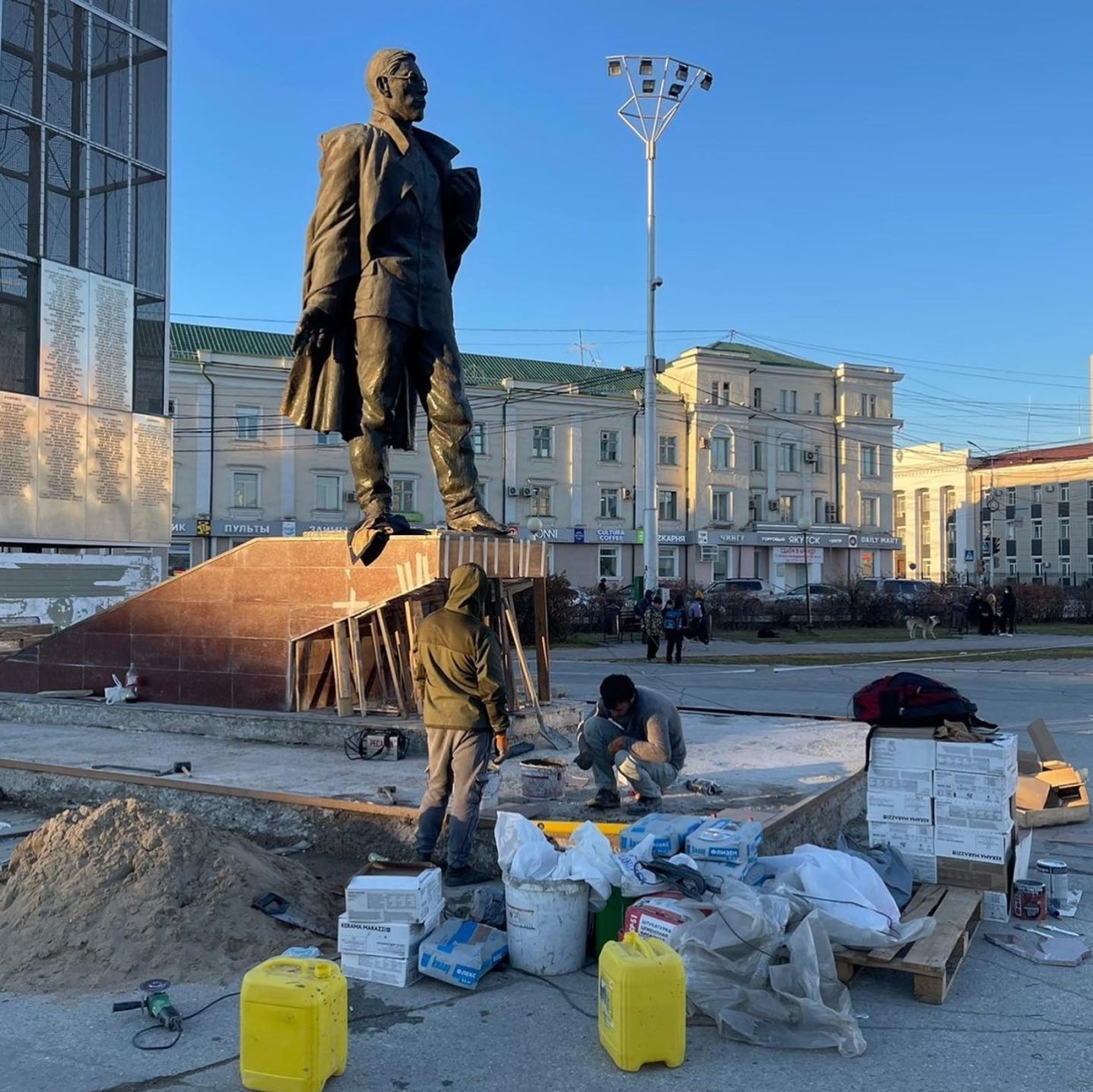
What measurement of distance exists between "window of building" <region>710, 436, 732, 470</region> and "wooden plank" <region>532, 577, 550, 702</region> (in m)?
46.7

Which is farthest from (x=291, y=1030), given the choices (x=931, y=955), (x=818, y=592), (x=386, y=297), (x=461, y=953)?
(x=818, y=592)

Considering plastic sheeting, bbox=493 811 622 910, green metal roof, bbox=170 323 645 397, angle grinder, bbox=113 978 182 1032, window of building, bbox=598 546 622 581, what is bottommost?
angle grinder, bbox=113 978 182 1032

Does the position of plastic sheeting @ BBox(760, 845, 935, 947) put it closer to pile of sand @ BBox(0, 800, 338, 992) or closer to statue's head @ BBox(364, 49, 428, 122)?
pile of sand @ BBox(0, 800, 338, 992)

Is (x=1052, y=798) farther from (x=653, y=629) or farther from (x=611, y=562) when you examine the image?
(x=611, y=562)

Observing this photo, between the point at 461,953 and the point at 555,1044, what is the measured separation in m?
0.69

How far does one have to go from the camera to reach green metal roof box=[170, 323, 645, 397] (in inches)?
1870

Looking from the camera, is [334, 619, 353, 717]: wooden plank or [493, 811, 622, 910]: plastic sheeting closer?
[493, 811, 622, 910]: plastic sheeting

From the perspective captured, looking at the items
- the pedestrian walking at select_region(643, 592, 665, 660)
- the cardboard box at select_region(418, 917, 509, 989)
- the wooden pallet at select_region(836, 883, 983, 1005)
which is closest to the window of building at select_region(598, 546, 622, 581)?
the pedestrian walking at select_region(643, 592, 665, 660)

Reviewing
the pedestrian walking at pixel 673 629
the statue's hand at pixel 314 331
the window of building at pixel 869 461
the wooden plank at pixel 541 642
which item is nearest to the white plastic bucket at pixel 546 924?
the wooden plank at pixel 541 642

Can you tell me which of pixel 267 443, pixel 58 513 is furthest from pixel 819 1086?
pixel 267 443

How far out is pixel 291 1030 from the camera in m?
3.38

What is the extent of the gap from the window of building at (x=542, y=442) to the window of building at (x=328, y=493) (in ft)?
31.2

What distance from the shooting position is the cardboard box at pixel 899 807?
17.5 feet

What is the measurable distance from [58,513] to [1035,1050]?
17.0 metres
